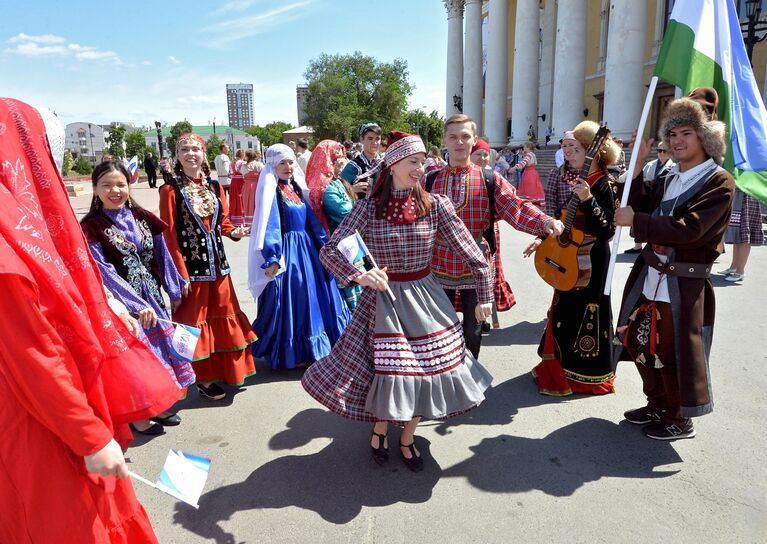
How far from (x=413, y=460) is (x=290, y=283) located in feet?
6.76

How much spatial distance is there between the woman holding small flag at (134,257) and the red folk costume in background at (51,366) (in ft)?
4.77

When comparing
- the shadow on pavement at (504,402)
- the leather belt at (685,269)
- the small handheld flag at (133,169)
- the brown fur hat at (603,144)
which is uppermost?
the brown fur hat at (603,144)

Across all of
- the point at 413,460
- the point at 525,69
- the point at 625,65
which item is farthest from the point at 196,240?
the point at 525,69

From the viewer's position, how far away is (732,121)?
3.18m

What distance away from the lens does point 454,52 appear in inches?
1362

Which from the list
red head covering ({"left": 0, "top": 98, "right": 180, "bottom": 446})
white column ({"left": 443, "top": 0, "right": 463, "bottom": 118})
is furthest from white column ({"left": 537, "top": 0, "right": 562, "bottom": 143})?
red head covering ({"left": 0, "top": 98, "right": 180, "bottom": 446})

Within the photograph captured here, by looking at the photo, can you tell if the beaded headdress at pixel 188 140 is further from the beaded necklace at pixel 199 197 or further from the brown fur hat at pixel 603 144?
the brown fur hat at pixel 603 144

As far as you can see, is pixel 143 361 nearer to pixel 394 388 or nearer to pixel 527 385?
pixel 394 388

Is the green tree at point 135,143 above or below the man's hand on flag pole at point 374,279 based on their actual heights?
above

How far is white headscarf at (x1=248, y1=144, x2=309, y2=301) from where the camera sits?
4320 mm

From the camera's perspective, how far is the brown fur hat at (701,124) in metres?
3.04

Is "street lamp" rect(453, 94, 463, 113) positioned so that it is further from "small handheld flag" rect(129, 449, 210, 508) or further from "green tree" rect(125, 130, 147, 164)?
"green tree" rect(125, 130, 147, 164)

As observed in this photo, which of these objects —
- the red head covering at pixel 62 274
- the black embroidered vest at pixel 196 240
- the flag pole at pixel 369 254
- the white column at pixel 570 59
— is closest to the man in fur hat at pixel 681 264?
the flag pole at pixel 369 254

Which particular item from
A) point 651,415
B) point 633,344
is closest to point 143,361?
point 633,344
